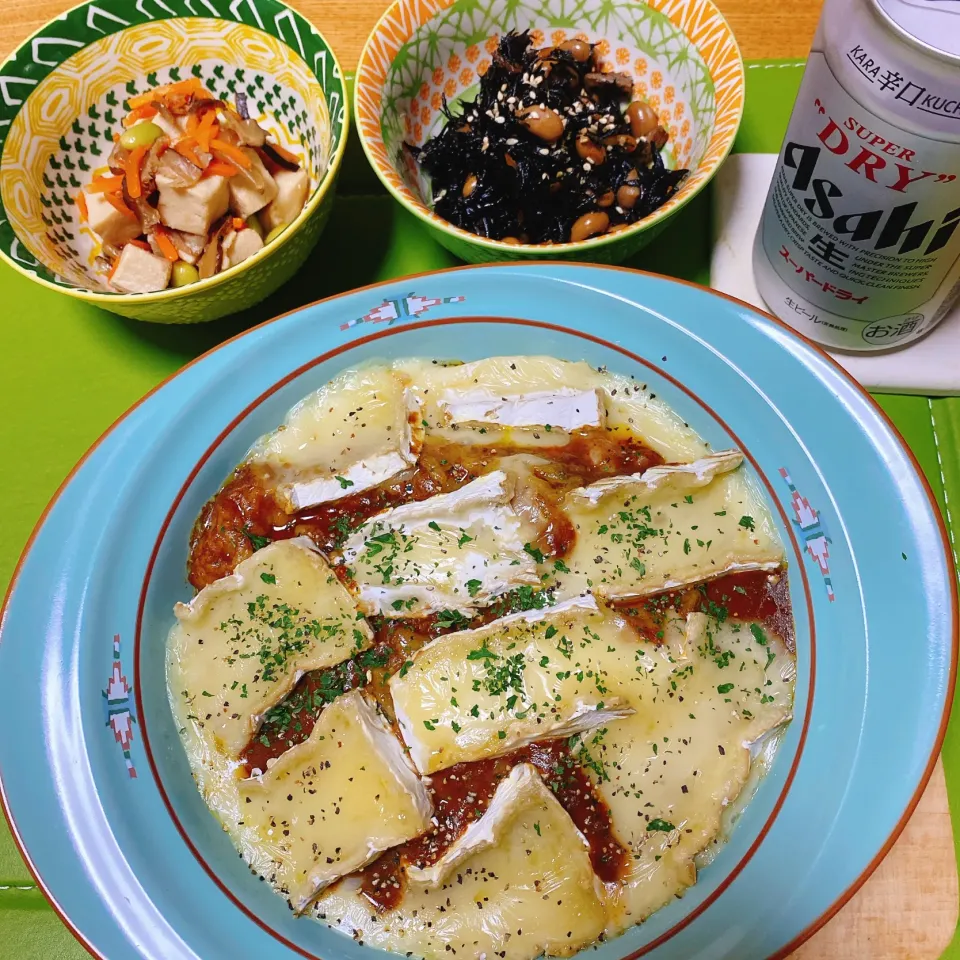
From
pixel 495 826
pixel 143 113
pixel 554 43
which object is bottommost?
pixel 495 826

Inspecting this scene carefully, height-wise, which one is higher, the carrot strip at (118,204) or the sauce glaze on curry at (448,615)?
the carrot strip at (118,204)

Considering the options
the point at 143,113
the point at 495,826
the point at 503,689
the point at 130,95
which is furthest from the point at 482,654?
the point at 130,95

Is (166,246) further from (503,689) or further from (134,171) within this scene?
(503,689)

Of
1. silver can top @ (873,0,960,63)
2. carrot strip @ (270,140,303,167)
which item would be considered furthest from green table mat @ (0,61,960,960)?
silver can top @ (873,0,960,63)

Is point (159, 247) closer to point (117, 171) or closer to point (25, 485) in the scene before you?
point (117, 171)

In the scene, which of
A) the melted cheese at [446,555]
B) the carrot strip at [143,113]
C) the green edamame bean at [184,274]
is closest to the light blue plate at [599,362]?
the green edamame bean at [184,274]

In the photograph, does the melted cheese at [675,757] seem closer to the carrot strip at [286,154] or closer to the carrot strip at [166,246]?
the carrot strip at [166,246]
